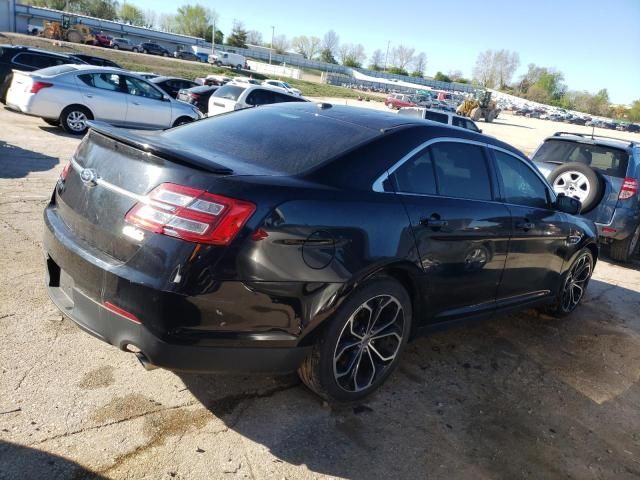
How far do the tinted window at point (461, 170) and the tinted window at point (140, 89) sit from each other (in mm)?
10785

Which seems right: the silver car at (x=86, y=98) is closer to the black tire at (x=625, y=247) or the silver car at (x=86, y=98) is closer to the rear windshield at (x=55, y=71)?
the rear windshield at (x=55, y=71)

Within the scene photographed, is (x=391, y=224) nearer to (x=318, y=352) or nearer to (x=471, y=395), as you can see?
(x=318, y=352)

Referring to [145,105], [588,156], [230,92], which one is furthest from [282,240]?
[230,92]

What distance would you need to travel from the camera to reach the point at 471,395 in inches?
139

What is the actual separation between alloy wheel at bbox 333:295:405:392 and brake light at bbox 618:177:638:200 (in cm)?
558

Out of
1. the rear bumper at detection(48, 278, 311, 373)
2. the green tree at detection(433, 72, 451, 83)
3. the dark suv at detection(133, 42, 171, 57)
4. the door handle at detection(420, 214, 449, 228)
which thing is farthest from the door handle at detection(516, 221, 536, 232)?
the green tree at detection(433, 72, 451, 83)

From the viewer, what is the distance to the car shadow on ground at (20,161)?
Result: 292 inches

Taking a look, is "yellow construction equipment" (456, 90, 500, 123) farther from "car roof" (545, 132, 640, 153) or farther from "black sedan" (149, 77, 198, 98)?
"car roof" (545, 132, 640, 153)

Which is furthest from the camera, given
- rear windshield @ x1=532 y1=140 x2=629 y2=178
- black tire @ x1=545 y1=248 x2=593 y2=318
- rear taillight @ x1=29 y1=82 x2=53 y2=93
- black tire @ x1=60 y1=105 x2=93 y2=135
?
black tire @ x1=60 y1=105 x2=93 y2=135

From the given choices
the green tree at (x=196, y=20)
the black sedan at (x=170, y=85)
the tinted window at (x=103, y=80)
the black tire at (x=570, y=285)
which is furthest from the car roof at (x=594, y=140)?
the green tree at (x=196, y=20)

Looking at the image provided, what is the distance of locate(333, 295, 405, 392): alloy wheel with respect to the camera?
9.93ft

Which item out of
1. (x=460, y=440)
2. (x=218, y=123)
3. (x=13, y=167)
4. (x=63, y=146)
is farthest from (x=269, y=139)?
(x=63, y=146)

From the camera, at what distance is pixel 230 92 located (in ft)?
50.2

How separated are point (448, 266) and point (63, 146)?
352 inches
